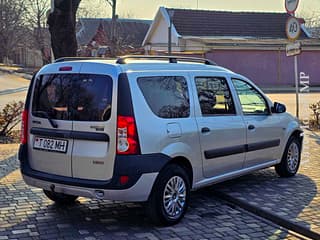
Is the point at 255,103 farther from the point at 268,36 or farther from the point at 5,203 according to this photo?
the point at 268,36

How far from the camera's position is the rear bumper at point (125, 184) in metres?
5.29

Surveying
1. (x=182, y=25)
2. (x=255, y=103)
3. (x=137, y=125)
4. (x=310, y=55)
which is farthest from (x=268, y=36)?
(x=137, y=125)

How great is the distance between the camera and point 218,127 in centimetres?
646

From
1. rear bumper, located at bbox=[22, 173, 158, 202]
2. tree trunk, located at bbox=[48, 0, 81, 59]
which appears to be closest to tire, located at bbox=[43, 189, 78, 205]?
rear bumper, located at bbox=[22, 173, 158, 202]

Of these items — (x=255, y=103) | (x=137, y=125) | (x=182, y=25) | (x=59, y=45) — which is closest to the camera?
(x=137, y=125)

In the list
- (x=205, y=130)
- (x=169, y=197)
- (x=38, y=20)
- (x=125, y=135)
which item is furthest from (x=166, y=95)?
(x=38, y=20)

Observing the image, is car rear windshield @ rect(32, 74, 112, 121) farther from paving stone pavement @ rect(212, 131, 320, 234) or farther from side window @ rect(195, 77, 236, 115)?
paving stone pavement @ rect(212, 131, 320, 234)

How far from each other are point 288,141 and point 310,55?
1189 inches

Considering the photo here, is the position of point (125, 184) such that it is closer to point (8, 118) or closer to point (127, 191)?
point (127, 191)

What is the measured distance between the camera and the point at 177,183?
19.2ft

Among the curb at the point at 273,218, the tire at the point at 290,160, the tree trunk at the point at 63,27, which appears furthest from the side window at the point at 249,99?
the tree trunk at the point at 63,27

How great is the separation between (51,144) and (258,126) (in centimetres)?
295

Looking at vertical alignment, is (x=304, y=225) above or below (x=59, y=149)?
below

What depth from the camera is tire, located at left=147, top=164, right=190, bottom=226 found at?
18.3 ft
